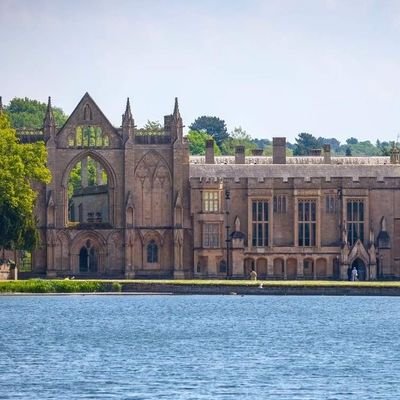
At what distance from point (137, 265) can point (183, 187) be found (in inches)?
247

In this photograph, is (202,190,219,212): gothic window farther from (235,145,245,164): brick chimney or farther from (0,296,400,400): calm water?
(0,296,400,400): calm water

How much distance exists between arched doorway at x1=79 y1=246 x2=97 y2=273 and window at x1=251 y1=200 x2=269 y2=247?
11211 mm

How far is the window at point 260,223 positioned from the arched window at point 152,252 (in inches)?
269

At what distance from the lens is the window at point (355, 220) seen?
146 metres

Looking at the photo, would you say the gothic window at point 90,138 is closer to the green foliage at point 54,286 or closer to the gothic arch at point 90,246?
the gothic arch at point 90,246

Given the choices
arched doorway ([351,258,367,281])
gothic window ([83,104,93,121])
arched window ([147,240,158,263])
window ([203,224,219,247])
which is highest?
gothic window ([83,104,93,121])

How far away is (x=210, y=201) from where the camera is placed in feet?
476

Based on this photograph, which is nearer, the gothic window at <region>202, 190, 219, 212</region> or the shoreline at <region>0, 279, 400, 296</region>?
the shoreline at <region>0, 279, 400, 296</region>

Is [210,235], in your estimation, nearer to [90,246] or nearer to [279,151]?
[90,246]

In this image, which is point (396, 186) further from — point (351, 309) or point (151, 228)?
point (351, 309)

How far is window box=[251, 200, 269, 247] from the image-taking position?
478 ft

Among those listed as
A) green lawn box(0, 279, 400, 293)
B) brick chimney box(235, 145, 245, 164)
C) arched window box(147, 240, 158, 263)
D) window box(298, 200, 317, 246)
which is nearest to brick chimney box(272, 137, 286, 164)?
brick chimney box(235, 145, 245, 164)

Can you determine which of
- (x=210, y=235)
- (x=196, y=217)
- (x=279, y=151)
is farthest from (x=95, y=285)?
(x=279, y=151)

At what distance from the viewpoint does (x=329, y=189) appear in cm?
14600
